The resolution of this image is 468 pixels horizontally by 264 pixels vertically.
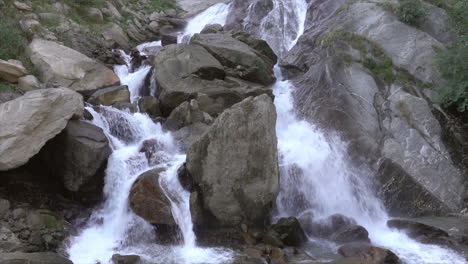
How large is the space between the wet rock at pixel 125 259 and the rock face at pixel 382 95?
682 centimetres

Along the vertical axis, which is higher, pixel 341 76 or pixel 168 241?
pixel 341 76

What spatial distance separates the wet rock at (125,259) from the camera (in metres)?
9.65

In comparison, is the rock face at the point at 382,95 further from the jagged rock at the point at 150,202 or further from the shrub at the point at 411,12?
the jagged rock at the point at 150,202

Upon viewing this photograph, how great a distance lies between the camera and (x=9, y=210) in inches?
408

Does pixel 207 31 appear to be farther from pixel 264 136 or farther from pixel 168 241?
pixel 168 241

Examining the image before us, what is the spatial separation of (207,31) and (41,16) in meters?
7.20

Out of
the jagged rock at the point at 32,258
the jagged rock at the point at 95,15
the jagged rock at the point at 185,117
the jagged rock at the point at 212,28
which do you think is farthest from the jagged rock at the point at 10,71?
the jagged rock at the point at 212,28

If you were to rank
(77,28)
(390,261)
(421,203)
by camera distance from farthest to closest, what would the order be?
(77,28)
(421,203)
(390,261)

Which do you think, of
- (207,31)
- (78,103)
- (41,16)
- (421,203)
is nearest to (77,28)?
(41,16)

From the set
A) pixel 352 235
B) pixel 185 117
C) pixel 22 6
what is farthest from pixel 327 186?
pixel 22 6

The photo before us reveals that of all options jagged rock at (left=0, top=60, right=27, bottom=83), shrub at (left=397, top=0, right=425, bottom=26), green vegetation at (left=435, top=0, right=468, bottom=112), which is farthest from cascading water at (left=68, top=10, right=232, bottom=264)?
shrub at (left=397, top=0, right=425, bottom=26)

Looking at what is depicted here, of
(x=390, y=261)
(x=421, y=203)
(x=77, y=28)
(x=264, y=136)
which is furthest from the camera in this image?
(x=77, y=28)

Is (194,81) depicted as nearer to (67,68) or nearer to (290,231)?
(67,68)

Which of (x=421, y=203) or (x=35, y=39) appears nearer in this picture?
(x=421, y=203)
